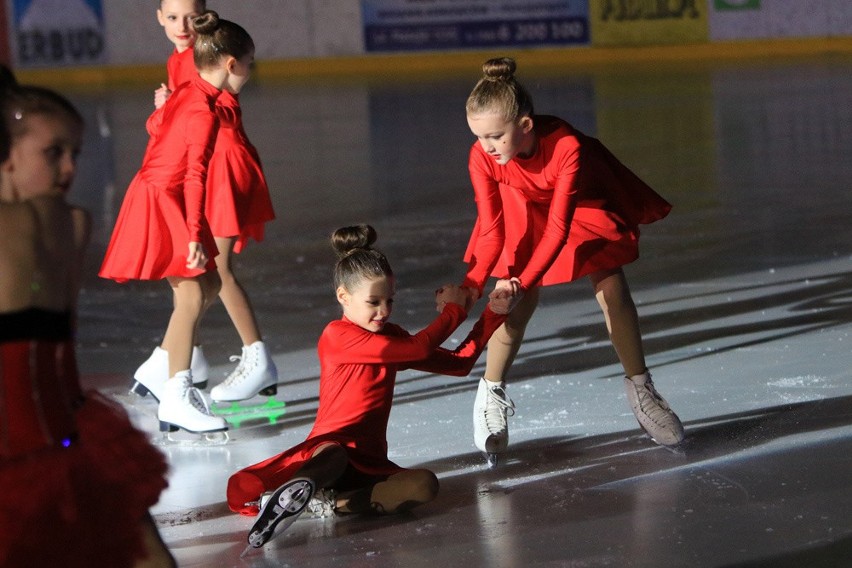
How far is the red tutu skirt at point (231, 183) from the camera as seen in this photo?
430 centimetres

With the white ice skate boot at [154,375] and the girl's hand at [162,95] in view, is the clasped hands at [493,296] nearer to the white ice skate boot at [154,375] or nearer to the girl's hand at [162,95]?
the white ice skate boot at [154,375]

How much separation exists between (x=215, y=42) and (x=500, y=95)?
1012 millimetres

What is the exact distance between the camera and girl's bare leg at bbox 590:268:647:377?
146 inches

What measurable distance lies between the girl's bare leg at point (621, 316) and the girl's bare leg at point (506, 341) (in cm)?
19

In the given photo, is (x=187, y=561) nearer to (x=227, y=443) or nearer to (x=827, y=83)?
(x=227, y=443)

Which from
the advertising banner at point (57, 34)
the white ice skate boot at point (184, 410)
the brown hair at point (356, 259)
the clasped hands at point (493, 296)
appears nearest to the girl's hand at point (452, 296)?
the clasped hands at point (493, 296)

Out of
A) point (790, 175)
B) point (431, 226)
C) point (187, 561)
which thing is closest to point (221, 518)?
point (187, 561)

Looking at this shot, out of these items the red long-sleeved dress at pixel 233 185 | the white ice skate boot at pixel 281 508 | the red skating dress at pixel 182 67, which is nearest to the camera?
the white ice skate boot at pixel 281 508

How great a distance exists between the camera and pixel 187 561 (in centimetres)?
300

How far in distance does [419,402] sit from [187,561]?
1.33 metres

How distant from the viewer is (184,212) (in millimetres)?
4086

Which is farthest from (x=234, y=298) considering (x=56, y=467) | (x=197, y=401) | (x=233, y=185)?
(x=56, y=467)

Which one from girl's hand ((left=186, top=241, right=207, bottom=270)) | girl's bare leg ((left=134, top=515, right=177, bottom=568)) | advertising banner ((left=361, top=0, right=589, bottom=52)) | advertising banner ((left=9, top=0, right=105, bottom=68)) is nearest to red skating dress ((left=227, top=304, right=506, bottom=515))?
girl's hand ((left=186, top=241, right=207, bottom=270))

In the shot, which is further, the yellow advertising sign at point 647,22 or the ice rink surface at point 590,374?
the yellow advertising sign at point 647,22
